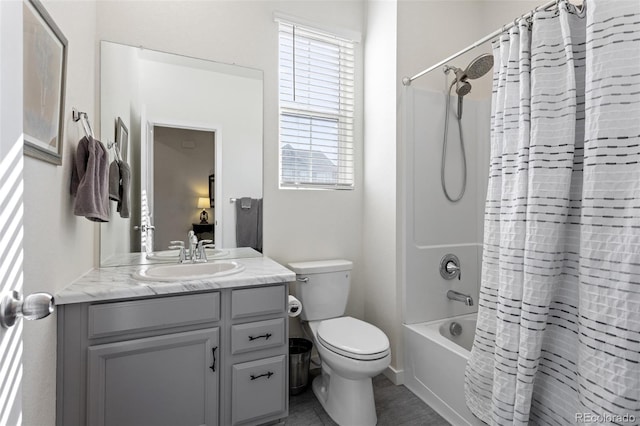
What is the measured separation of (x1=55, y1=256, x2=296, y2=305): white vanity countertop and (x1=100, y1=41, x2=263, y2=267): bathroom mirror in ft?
0.94

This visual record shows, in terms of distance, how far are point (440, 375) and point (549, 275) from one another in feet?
3.25

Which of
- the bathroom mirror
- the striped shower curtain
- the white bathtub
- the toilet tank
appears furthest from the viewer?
the toilet tank

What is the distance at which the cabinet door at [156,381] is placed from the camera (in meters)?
1.39

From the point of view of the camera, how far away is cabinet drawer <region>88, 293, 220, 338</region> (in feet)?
4.52

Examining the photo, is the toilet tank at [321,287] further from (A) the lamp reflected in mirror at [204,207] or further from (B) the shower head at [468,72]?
(B) the shower head at [468,72]

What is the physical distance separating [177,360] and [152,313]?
0.26 meters

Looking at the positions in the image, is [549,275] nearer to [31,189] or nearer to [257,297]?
[257,297]

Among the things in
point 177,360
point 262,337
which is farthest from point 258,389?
point 177,360

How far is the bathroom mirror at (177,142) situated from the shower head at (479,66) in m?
1.37

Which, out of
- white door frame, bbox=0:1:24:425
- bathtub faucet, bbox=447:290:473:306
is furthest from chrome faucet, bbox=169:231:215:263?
bathtub faucet, bbox=447:290:473:306

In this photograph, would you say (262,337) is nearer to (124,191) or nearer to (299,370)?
(299,370)

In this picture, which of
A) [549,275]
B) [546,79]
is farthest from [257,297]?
[546,79]

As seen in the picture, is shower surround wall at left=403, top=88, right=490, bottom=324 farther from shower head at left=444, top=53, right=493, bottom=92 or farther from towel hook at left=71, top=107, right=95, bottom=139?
towel hook at left=71, top=107, right=95, bottom=139

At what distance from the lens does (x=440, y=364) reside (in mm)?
1864
